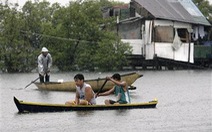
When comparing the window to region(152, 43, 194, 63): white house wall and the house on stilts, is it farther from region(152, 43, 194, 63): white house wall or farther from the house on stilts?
region(152, 43, 194, 63): white house wall

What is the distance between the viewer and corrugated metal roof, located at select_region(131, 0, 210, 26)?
193 feet

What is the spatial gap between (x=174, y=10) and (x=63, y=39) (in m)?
11.1

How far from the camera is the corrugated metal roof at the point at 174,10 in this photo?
2320 inches

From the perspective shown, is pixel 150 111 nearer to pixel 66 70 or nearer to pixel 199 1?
pixel 66 70

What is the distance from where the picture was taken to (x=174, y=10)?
201 ft

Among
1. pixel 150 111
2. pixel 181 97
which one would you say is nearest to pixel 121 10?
pixel 181 97

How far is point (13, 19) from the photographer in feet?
181

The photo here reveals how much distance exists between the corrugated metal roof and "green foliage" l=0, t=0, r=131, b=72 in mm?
3623

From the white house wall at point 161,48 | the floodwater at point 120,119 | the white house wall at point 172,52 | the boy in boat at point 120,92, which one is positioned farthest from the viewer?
the white house wall at point 172,52

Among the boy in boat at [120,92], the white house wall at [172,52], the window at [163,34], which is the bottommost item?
the white house wall at [172,52]

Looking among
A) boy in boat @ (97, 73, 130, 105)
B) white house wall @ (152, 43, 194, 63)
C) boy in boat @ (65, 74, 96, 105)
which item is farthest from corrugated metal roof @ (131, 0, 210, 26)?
boy in boat @ (65, 74, 96, 105)

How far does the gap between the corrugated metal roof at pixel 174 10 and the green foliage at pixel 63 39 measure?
11.9ft

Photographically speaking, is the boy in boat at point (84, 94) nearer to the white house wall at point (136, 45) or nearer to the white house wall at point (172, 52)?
the white house wall at point (172, 52)

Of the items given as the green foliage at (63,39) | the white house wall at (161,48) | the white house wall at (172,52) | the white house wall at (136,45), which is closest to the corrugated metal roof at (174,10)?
the white house wall at (161,48)
